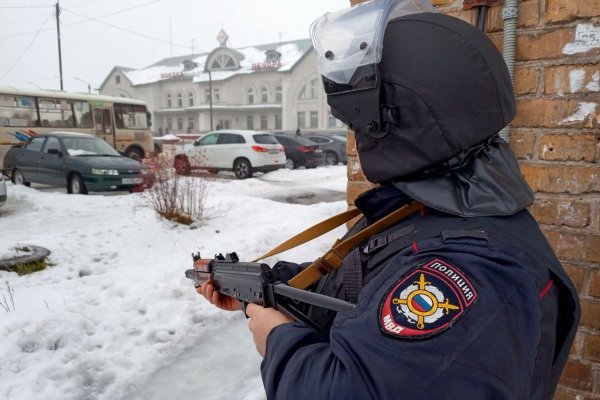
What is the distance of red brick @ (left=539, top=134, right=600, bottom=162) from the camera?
1.65 m

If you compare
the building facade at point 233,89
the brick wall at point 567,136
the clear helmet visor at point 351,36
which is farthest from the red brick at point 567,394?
the building facade at point 233,89

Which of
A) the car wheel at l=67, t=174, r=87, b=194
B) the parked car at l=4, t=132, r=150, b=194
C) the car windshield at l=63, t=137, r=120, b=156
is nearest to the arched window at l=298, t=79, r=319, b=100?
the car windshield at l=63, t=137, r=120, b=156

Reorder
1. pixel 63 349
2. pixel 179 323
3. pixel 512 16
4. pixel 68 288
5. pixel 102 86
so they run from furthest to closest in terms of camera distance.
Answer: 1. pixel 102 86
2. pixel 68 288
3. pixel 179 323
4. pixel 63 349
5. pixel 512 16

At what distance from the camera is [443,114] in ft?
2.92

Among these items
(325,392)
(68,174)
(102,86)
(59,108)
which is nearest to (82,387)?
(325,392)

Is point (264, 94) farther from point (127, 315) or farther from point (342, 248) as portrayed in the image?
point (342, 248)

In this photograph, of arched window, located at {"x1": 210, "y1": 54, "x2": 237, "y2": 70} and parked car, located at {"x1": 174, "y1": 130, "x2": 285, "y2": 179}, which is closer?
parked car, located at {"x1": 174, "y1": 130, "x2": 285, "y2": 179}

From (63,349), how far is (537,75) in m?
3.14

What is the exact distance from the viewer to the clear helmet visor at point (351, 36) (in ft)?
3.28

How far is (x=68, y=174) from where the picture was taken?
9461 mm

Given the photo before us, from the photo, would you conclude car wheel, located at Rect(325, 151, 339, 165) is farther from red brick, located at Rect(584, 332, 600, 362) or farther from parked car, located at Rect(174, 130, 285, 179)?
red brick, located at Rect(584, 332, 600, 362)

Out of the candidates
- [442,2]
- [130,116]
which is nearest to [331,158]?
[130,116]

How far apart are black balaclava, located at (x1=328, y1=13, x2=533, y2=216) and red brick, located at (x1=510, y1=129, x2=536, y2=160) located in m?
0.95

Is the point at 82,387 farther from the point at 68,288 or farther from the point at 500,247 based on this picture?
the point at 500,247
